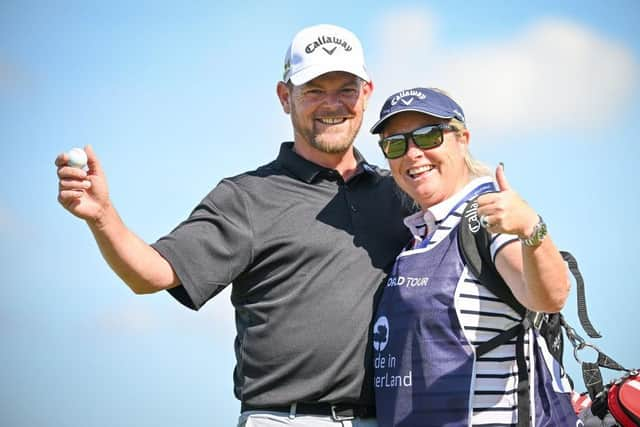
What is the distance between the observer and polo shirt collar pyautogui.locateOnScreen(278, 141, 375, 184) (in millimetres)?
5964

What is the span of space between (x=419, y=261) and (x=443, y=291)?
35cm

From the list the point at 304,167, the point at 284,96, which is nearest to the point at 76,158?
the point at 304,167

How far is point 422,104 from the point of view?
508 centimetres

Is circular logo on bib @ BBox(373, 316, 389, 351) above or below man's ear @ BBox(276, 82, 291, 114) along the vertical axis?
below

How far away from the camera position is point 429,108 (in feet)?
16.6

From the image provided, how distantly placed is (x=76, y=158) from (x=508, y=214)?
2.40m

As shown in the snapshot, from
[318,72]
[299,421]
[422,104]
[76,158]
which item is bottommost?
[299,421]

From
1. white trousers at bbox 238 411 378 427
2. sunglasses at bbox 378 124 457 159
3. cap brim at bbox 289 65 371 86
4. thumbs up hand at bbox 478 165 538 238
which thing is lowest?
white trousers at bbox 238 411 378 427

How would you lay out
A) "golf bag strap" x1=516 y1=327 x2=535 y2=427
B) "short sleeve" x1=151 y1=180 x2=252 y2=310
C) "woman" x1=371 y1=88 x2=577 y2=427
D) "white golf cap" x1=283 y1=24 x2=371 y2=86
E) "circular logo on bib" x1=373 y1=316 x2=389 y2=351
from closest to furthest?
"woman" x1=371 y1=88 x2=577 y2=427, "golf bag strap" x1=516 y1=327 x2=535 y2=427, "circular logo on bib" x1=373 y1=316 x2=389 y2=351, "short sleeve" x1=151 y1=180 x2=252 y2=310, "white golf cap" x1=283 y1=24 x2=371 y2=86

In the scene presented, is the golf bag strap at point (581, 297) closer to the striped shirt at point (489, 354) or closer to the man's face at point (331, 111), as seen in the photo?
the striped shirt at point (489, 354)

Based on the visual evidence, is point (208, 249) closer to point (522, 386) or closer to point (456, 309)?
point (456, 309)

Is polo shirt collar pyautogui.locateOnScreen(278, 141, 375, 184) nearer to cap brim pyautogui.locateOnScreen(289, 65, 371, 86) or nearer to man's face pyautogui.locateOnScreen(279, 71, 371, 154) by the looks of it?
man's face pyautogui.locateOnScreen(279, 71, 371, 154)

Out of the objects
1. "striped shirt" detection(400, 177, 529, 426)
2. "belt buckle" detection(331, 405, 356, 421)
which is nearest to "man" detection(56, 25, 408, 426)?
"belt buckle" detection(331, 405, 356, 421)

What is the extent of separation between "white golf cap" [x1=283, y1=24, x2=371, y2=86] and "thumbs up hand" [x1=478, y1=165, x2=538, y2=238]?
2567 mm
